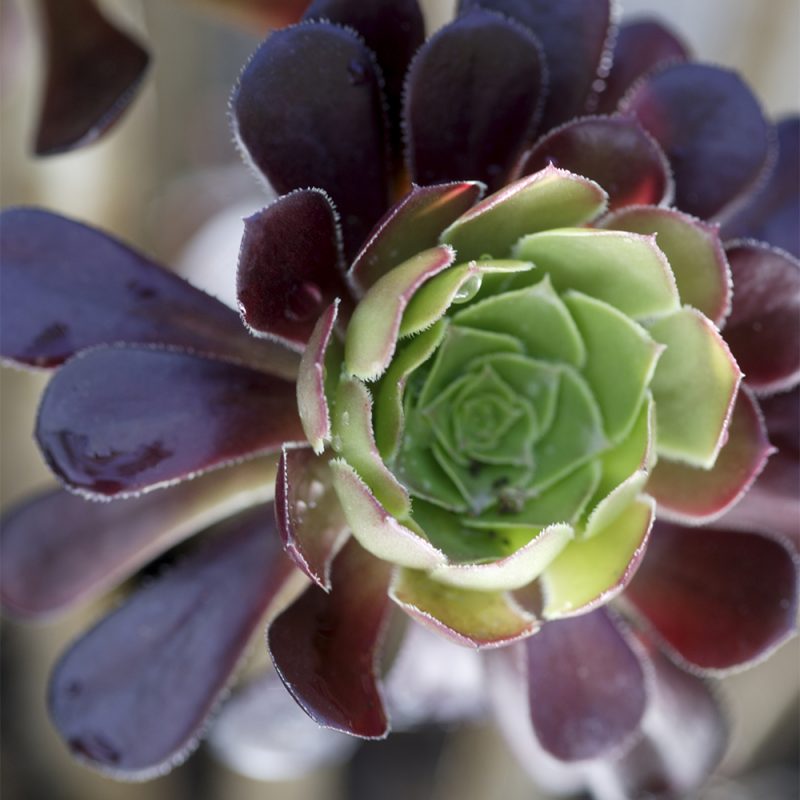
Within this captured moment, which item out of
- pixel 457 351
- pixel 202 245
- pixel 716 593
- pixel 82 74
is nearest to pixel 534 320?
pixel 457 351

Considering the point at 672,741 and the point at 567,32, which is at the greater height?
the point at 567,32

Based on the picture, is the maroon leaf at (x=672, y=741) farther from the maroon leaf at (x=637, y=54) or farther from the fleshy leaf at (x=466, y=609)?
the maroon leaf at (x=637, y=54)

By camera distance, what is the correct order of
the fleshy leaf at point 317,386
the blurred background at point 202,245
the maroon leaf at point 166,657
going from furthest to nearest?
the blurred background at point 202,245 → the maroon leaf at point 166,657 → the fleshy leaf at point 317,386

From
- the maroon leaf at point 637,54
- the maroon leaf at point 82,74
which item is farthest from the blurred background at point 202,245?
the maroon leaf at point 637,54

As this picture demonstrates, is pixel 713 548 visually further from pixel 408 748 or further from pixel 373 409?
pixel 408 748

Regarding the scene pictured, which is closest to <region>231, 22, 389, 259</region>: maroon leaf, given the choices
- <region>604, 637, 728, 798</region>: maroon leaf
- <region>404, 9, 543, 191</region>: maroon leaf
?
<region>404, 9, 543, 191</region>: maroon leaf

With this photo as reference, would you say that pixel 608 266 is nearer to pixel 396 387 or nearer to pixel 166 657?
pixel 396 387

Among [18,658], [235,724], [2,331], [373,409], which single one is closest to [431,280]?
[373,409]
